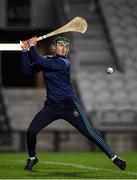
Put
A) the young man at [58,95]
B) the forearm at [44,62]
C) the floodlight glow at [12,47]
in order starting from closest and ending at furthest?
the forearm at [44,62]
the young man at [58,95]
the floodlight glow at [12,47]

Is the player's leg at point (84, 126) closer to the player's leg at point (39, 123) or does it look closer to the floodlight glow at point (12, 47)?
the player's leg at point (39, 123)

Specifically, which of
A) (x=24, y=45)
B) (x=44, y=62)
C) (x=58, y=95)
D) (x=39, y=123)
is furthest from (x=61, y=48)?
(x=39, y=123)

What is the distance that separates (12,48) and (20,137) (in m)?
11.1

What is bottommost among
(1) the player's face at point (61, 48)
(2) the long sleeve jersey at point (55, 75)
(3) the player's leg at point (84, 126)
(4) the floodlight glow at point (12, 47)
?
(3) the player's leg at point (84, 126)

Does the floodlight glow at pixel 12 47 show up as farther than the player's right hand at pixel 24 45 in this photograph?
Yes

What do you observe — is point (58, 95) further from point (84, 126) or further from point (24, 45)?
point (24, 45)

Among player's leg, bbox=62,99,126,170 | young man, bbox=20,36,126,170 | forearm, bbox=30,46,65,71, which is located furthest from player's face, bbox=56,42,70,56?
player's leg, bbox=62,99,126,170

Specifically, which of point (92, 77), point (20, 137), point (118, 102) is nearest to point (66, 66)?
point (20, 137)

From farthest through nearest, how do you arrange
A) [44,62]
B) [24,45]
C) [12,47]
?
1. [12,47]
2. [24,45]
3. [44,62]

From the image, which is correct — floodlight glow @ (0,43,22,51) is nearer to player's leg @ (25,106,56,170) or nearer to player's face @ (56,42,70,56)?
player's face @ (56,42,70,56)

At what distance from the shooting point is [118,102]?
26.3 meters

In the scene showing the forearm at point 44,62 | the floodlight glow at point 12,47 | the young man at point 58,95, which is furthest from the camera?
the floodlight glow at point 12,47

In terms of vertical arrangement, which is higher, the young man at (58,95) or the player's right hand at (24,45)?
the player's right hand at (24,45)

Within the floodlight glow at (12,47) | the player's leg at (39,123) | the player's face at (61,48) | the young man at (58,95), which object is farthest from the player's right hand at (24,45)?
the player's leg at (39,123)
